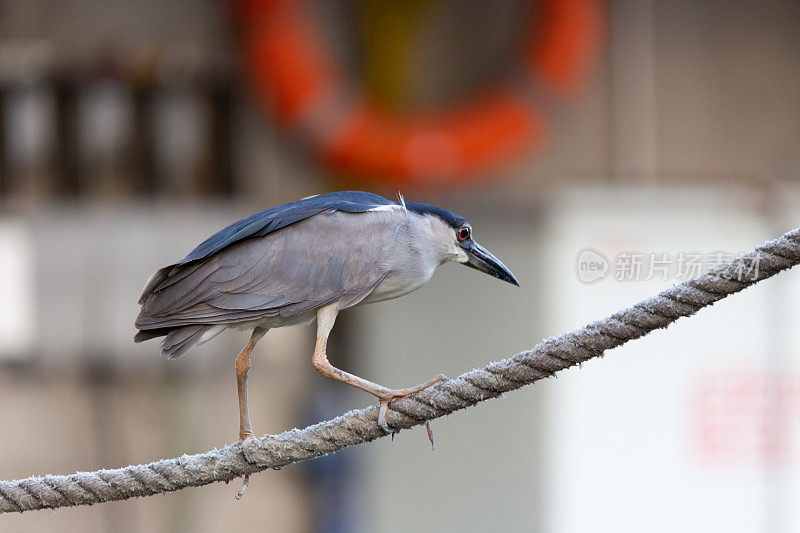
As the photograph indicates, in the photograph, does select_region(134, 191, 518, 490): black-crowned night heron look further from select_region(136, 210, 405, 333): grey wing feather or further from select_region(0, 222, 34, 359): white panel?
select_region(0, 222, 34, 359): white panel

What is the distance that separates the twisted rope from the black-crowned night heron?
69mm

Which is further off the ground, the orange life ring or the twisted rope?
the orange life ring

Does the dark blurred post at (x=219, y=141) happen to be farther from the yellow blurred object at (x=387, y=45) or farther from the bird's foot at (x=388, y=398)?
the bird's foot at (x=388, y=398)

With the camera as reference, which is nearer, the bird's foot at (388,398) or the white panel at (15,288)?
the bird's foot at (388,398)

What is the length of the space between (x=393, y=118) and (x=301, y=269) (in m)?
2.56

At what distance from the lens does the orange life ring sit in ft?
12.6

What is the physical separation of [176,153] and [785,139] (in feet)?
8.19

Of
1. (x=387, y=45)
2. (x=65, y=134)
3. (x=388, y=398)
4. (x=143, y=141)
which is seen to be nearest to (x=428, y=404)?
(x=388, y=398)

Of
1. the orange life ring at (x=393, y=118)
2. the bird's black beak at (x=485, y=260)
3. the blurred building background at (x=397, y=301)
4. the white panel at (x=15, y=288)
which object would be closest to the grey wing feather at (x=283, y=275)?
the bird's black beak at (x=485, y=260)

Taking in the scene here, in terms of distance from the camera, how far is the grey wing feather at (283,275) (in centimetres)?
147

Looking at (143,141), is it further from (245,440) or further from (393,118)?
(245,440)

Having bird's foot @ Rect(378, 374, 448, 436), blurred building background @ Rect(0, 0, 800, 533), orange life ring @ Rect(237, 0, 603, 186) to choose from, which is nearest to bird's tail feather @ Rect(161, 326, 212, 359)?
bird's foot @ Rect(378, 374, 448, 436)

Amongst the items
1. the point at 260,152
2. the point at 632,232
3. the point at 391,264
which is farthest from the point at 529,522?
the point at 391,264

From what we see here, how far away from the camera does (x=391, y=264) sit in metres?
1.53
